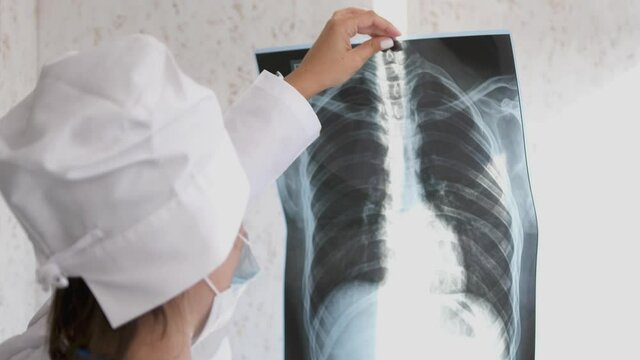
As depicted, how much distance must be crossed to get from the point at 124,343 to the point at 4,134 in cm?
23

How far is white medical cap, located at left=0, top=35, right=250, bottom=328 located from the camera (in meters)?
0.75

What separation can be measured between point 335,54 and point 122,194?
50cm

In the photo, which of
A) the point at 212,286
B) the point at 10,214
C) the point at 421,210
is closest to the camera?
the point at 212,286

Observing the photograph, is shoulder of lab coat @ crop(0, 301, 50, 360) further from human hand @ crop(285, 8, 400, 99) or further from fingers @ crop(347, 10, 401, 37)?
fingers @ crop(347, 10, 401, 37)

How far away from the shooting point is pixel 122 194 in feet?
2.46

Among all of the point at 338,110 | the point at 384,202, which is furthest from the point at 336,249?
the point at 338,110

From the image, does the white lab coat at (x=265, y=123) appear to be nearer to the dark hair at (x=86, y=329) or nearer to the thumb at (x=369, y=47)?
the thumb at (x=369, y=47)

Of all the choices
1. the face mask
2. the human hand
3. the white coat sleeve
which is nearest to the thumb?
the human hand

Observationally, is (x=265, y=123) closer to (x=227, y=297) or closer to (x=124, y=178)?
(x=227, y=297)

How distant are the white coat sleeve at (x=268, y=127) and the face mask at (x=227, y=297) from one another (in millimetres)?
143

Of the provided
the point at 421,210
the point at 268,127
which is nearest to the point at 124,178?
the point at 268,127

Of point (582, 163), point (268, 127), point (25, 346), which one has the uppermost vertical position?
point (268, 127)

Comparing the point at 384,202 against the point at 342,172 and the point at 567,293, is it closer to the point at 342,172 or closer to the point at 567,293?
the point at 342,172

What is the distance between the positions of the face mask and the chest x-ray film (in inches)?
14.5
